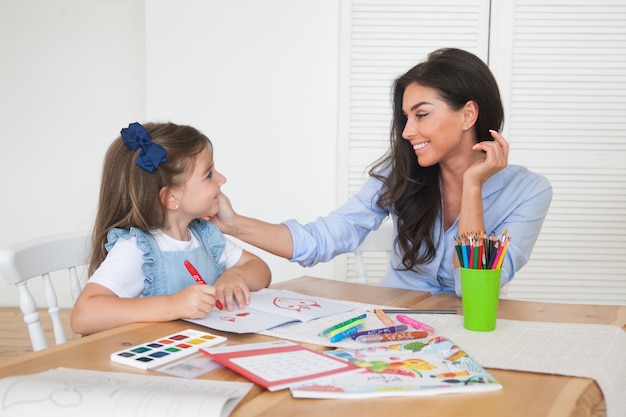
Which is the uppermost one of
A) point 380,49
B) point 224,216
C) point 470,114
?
point 380,49

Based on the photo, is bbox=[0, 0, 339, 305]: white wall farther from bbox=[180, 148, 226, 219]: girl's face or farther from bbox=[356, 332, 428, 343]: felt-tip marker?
bbox=[356, 332, 428, 343]: felt-tip marker

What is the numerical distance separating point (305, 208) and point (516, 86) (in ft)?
3.75

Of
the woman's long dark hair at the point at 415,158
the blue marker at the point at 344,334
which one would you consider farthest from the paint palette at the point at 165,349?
the woman's long dark hair at the point at 415,158

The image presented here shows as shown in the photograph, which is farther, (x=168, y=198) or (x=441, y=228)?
(x=441, y=228)

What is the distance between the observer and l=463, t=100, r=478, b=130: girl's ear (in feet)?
5.79

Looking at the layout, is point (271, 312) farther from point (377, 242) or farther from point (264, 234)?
point (377, 242)

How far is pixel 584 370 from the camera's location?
3.28 ft

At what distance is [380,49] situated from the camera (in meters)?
3.27

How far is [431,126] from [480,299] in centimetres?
66

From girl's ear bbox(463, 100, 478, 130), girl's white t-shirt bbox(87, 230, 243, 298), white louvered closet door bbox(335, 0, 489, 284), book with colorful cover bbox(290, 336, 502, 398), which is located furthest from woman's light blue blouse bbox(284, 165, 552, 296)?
white louvered closet door bbox(335, 0, 489, 284)

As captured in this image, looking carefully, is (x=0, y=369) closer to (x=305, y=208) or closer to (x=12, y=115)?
(x=305, y=208)

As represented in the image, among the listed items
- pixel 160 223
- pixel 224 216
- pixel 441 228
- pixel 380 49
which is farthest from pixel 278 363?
pixel 380 49

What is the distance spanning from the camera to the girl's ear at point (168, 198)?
1.52 m

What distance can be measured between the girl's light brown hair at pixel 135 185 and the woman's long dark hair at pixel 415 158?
59 cm
